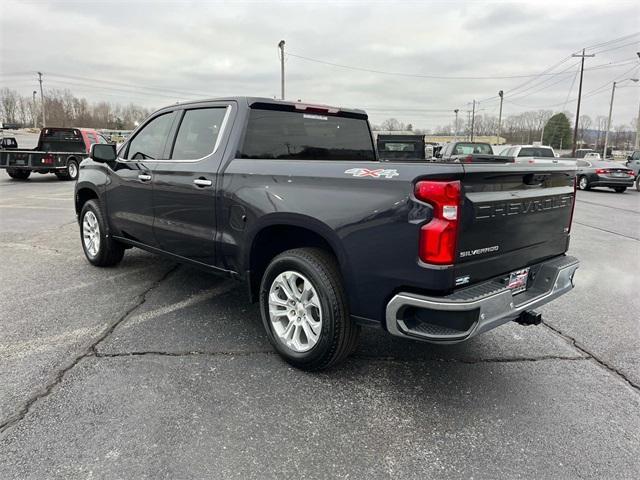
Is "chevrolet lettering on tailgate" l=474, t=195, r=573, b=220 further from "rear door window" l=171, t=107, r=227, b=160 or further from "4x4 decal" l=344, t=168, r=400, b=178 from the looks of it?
"rear door window" l=171, t=107, r=227, b=160

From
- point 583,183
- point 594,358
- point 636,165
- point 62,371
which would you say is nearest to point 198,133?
point 62,371

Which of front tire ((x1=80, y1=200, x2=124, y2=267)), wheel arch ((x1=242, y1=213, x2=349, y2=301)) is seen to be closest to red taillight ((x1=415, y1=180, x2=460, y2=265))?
wheel arch ((x1=242, y1=213, x2=349, y2=301))

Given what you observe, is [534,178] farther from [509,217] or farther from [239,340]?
[239,340]

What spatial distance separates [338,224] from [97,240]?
4.02m

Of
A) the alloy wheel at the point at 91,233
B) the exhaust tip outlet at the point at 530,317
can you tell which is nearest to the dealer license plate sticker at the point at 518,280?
the exhaust tip outlet at the point at 530,317

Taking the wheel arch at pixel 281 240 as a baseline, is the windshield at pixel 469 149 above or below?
above

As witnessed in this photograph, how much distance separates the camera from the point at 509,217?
2947 millimetres

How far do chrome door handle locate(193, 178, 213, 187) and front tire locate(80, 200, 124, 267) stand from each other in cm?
217

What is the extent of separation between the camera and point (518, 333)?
4.21m

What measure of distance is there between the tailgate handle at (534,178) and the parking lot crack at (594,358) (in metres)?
1.52

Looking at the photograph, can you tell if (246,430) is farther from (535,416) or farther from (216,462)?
(535,416)

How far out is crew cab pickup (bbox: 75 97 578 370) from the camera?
264 cm

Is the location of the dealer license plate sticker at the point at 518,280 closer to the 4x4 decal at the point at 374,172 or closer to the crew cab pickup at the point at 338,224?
the crew cab pickup at the point at 338,224

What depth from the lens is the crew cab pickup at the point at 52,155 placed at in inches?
687
